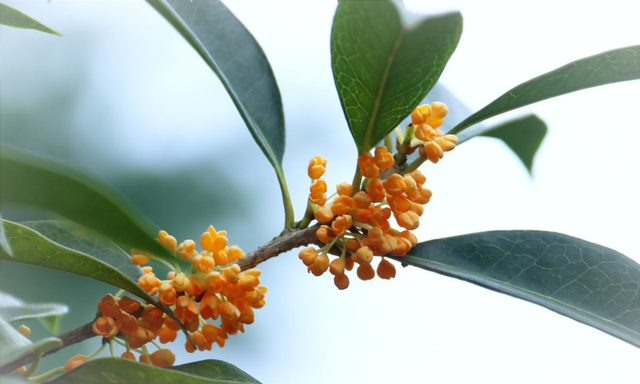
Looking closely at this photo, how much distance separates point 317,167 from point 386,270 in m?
0.19

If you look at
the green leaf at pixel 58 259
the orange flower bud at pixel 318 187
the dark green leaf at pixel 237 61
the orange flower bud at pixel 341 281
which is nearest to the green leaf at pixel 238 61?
the dark green leaf at pixel 237 61

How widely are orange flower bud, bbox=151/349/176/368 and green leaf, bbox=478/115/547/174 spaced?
0.63 metres

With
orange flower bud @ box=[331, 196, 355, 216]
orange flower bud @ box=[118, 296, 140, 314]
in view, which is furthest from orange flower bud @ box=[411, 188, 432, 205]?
orange flower bud @ box=[118, 296, 140, 314]

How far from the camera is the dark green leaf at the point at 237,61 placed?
1.04 m

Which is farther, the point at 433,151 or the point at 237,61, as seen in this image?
the point at 237,61

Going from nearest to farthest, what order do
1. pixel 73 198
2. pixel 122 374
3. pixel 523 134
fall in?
pixel 73 198 → pixel 122 374 → pixel 523 134

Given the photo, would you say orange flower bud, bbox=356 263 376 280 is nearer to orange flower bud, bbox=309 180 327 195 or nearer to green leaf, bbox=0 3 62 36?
orange flower bud, bbox=309 180 327 195

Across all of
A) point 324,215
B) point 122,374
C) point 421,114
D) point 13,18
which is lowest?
point 122,374

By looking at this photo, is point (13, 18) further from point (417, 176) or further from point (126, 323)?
point (417, 176)

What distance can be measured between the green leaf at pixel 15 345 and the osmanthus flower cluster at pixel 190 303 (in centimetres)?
10

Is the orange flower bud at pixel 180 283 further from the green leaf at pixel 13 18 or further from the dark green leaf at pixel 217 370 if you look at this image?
the green leaf at pixel 13 18

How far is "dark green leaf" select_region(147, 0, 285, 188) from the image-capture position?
3.41ft

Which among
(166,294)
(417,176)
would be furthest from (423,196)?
(166,294)

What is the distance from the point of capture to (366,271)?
900 millimetres
